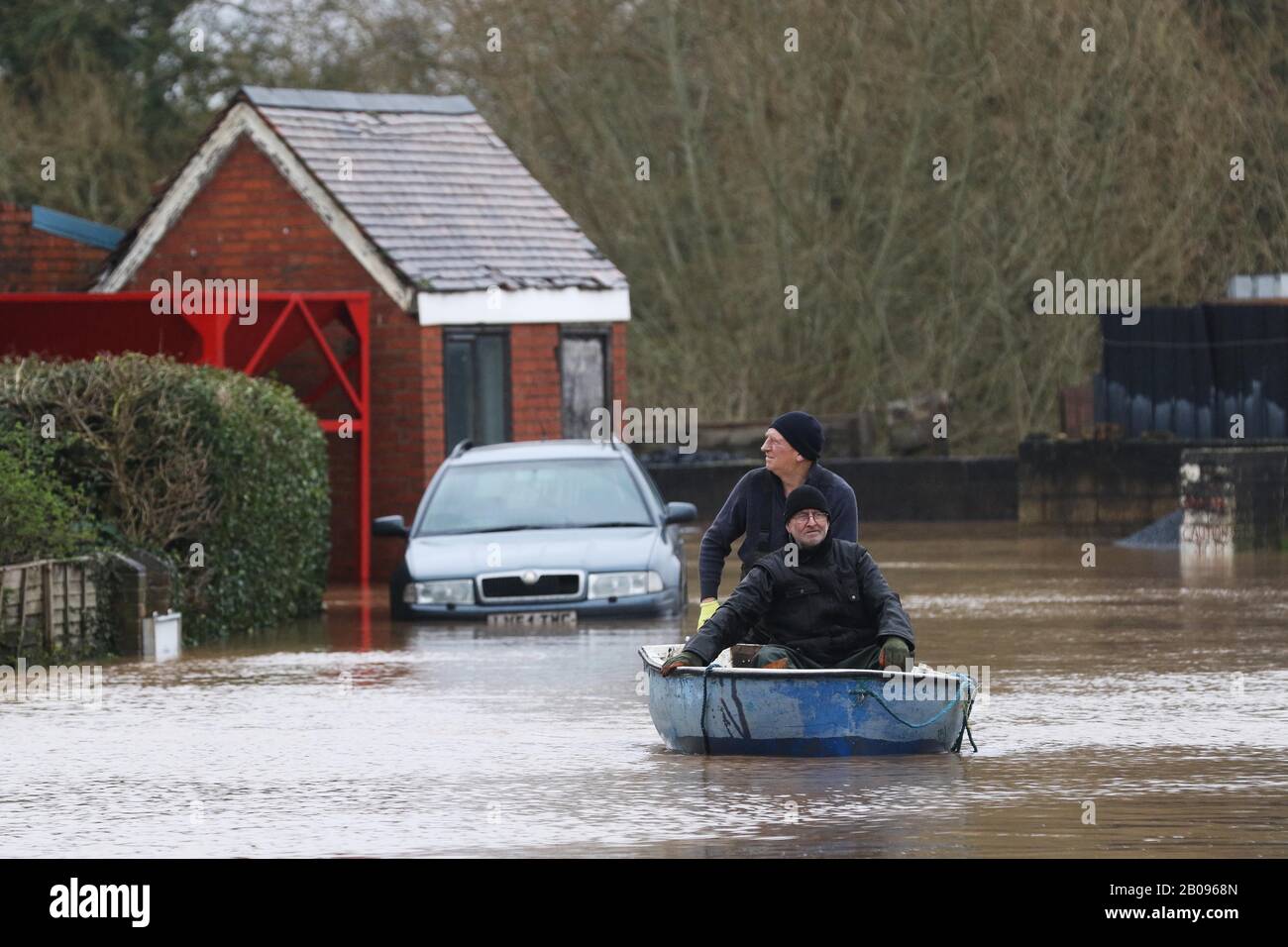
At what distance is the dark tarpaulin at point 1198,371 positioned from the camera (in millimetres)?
36625

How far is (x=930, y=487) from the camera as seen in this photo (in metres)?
38.1

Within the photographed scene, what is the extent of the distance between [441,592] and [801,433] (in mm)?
8126

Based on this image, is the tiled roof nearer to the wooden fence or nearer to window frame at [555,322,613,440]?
window frame at [555,322,613,440]

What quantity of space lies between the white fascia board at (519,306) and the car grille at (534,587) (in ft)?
25.6

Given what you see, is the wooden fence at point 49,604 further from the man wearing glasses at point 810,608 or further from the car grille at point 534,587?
the man wearing glasses at point 810,608

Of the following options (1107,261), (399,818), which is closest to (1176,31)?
(1107,261)

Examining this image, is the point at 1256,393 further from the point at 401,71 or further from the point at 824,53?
the point at 401,71

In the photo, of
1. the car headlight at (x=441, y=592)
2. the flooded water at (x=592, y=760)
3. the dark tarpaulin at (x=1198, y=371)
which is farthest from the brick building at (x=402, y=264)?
the dark tarpaulin at (x=1198, y=371)

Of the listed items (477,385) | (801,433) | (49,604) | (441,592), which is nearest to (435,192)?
(477,385)

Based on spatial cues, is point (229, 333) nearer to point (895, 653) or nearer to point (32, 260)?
point (32, 260)

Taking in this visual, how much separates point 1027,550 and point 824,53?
10.9 metres

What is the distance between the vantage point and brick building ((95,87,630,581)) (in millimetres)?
29547

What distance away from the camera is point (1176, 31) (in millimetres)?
41438
